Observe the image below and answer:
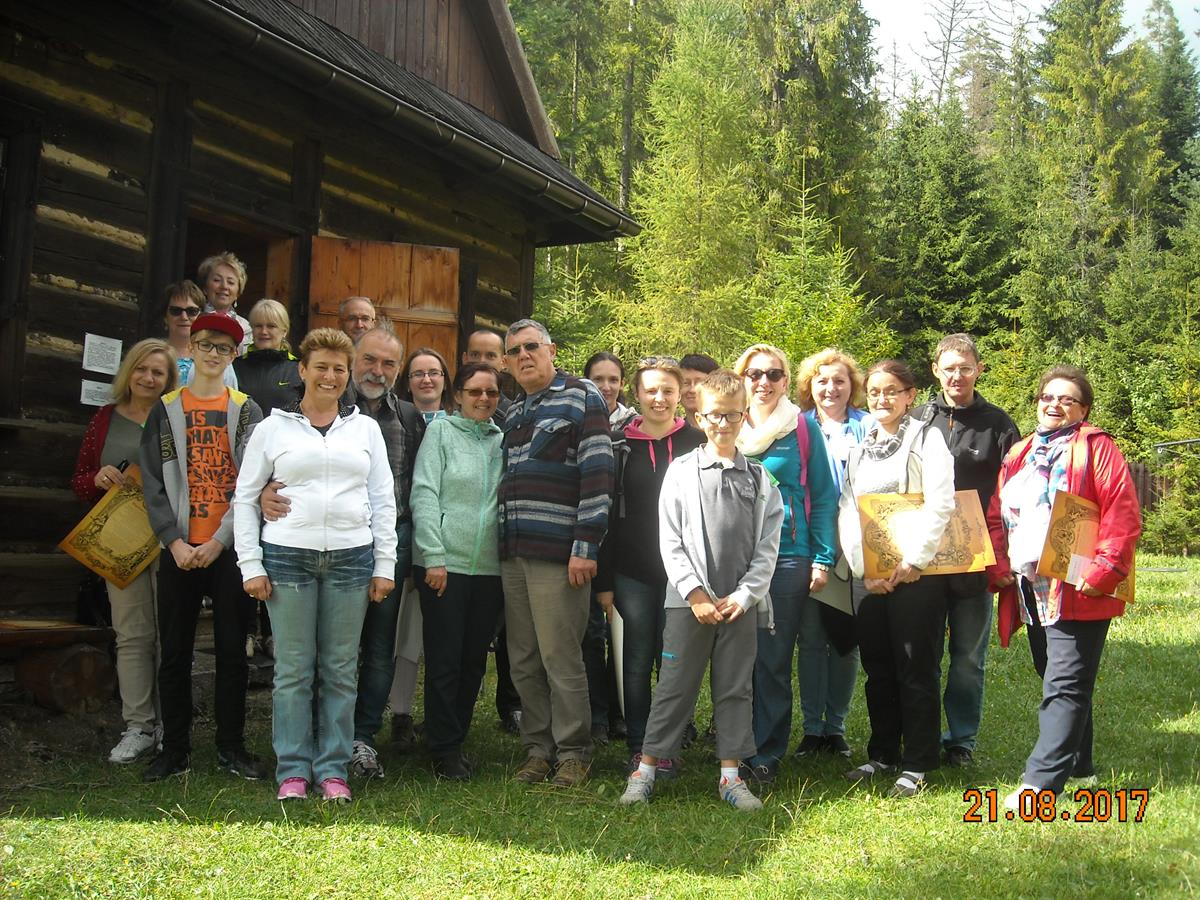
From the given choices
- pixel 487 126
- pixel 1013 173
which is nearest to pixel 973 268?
pixel 1013 173

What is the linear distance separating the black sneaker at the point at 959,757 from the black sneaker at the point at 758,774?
2.96ft

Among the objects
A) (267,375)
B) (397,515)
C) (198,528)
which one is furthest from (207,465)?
(267,375)

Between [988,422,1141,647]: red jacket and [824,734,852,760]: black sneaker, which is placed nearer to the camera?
[988,422,1141,647]: red jacket

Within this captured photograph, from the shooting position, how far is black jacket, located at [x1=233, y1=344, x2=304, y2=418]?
5.32 meters

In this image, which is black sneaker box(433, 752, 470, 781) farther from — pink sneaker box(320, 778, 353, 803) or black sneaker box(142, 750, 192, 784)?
black sneaker box(142, 750, 192, 784)

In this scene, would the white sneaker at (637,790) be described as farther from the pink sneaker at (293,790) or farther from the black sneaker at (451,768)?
the pink sneaker at (293,790)

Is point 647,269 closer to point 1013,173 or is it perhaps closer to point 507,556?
point 1013,173

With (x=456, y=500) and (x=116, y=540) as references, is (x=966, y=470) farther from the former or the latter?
(x=116, y=540)

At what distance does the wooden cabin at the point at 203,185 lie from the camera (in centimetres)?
555

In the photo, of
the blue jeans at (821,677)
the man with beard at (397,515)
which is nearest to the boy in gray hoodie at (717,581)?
the blue jeans at (821,677)

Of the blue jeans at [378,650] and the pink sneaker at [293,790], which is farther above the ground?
the blue jeans at [378,650]

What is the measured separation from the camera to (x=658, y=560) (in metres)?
4.73

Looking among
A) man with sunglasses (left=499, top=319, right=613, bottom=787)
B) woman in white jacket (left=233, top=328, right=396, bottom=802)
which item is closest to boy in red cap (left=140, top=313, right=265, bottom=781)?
woman in white jacket (left=233, top=328, right=396, bottom=802)

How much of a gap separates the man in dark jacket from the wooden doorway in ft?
12.4
